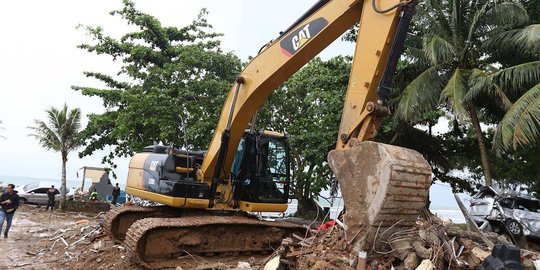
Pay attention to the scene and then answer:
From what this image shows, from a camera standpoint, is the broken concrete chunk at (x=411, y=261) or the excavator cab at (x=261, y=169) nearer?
the broken concrete chunk at (x=411, y=261)

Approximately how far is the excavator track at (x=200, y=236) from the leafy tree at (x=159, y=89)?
8.84 meters

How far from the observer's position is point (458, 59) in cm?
1436

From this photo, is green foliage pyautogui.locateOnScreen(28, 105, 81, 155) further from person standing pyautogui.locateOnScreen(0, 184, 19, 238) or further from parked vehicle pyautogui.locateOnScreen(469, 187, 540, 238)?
parked vehicle pyautogui.locateOnScreen(469, 187, 540, 238)

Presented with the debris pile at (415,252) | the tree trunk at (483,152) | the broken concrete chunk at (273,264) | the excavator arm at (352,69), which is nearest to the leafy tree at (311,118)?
the tree trunk at (483,152)

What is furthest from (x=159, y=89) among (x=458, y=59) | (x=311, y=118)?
(x=458, y=59)

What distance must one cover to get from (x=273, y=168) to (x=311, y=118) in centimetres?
786

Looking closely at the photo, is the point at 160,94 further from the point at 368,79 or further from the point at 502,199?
the point at 368,79

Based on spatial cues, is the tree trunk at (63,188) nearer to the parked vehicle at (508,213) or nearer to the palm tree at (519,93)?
the parked vehicle at (508,213)

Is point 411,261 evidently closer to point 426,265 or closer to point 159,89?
point 426,265

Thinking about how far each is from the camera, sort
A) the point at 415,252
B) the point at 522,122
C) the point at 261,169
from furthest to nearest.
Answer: the point at 522,122 < the point at 261,169 < the point at 415,252

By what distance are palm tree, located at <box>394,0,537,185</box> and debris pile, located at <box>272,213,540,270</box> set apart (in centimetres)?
842

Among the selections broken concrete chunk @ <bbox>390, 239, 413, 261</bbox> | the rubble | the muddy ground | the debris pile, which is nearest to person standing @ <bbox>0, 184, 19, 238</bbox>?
the muddy ground

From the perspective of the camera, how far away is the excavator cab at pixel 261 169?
332 inches

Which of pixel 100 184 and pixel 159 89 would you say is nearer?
pixel 159 89
